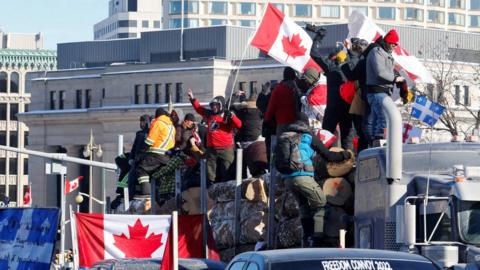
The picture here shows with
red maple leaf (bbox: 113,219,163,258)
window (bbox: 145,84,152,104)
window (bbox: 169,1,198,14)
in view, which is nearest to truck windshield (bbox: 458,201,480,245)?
red maple leaf (bbox: 113,219,163,258)

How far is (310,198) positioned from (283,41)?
6623mm

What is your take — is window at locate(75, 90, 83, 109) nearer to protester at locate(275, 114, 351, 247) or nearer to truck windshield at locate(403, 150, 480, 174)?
protester at locate(275, 114, 351, 247)

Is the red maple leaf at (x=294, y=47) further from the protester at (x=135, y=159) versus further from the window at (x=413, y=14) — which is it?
the window at (x=413, y=14)

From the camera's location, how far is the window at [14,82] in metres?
168

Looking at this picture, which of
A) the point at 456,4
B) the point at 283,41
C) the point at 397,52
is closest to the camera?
the point at 397,52

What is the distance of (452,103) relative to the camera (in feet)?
300

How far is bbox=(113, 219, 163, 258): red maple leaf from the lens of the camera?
2153 centimetres

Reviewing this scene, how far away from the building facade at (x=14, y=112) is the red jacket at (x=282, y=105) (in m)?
140

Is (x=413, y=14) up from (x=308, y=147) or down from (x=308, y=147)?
up

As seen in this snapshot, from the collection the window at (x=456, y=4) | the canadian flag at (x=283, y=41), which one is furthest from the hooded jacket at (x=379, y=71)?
the window at (x=456, y=4)

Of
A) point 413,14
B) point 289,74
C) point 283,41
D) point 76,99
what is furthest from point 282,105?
point 413,14

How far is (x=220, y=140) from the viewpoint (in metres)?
21.8

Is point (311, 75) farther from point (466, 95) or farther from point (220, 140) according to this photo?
point (466, 95)

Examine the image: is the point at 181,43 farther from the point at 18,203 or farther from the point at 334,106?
the point at 334,106
